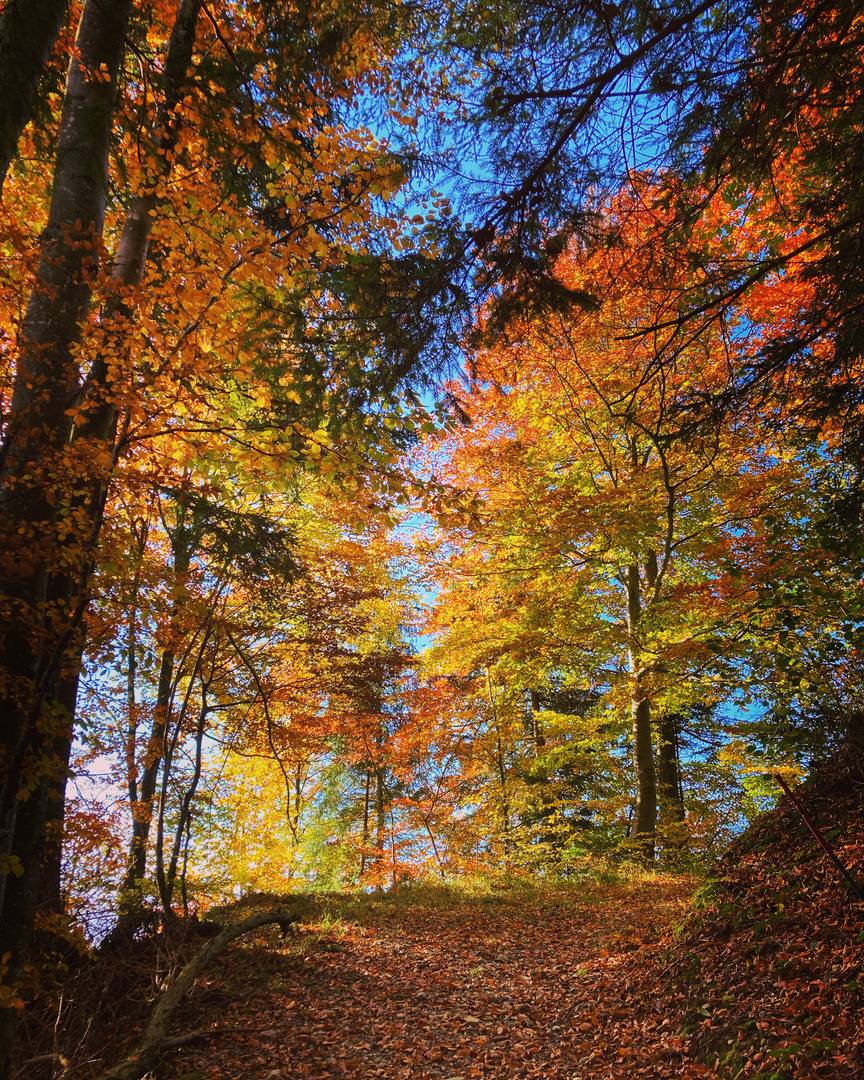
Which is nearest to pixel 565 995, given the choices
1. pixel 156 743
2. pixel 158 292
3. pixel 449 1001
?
pixel 449 1001

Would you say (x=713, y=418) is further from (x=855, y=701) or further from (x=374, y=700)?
(x=374, y=700)

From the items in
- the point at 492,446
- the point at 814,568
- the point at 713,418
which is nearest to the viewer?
the point at 713,418

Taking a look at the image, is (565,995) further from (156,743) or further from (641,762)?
(156,743)

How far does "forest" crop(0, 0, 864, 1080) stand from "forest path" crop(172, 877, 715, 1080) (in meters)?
0.05

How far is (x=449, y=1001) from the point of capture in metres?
5.46

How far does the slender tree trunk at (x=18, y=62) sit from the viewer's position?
309 cm

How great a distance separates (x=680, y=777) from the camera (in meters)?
14.3

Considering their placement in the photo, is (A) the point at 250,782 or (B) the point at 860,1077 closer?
(B) the point at 860,1077

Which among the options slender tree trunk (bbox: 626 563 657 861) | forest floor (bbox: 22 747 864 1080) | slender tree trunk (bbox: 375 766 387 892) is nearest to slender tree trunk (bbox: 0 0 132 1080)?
forest floor (bbox: 22 747 864 1080)

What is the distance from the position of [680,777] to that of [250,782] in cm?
1043

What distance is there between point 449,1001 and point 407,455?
548 centimetres

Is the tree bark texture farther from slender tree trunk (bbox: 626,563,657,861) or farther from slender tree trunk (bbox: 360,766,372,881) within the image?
slender tree trunk (bbox: 360,766,372,881)

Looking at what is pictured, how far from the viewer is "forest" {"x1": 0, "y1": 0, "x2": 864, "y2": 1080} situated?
3.42 meters

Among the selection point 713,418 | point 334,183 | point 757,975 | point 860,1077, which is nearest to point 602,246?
point 713,418
